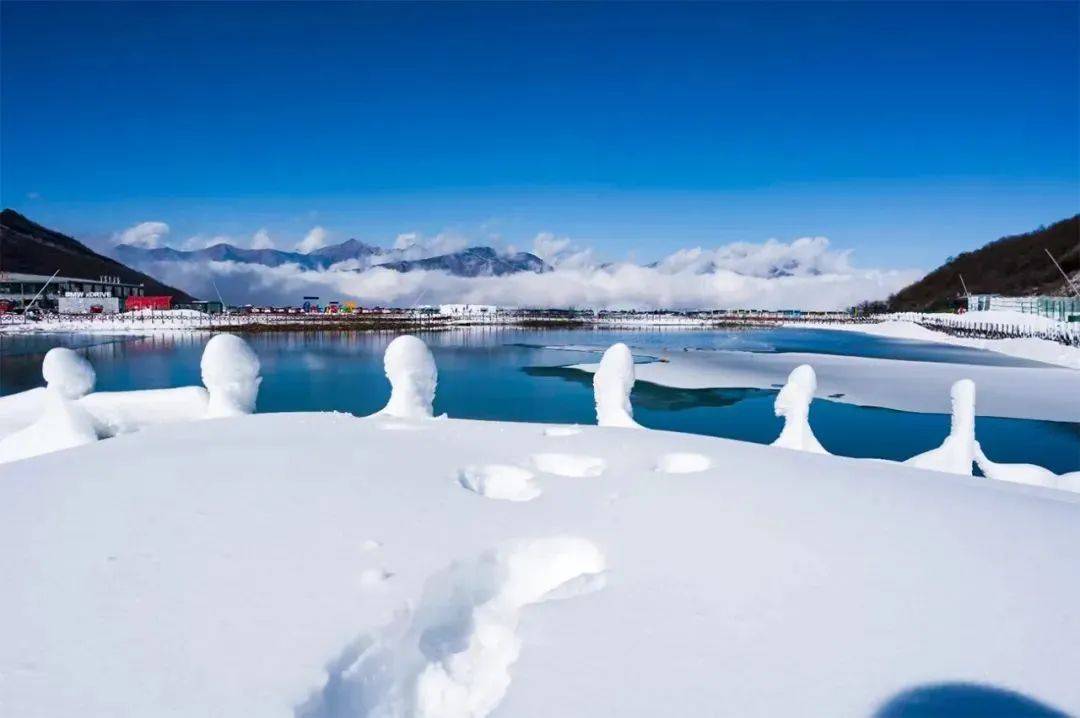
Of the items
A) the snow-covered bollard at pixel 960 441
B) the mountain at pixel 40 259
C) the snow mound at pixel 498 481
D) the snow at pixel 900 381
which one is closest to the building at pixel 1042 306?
the snow at pixel 900 381

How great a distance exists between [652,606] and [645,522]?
4.38 ft

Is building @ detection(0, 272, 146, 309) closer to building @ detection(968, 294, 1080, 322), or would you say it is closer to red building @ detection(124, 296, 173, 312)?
red building @ detection(124, 296, 173, 312)

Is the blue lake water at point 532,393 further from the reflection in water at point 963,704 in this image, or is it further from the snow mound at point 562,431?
the reflection in water at point 963,704

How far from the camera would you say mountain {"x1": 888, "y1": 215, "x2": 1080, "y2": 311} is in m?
113

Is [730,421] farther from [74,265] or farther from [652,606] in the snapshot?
[74,265]

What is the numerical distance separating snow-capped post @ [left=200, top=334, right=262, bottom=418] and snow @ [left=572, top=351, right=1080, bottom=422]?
22.4 m

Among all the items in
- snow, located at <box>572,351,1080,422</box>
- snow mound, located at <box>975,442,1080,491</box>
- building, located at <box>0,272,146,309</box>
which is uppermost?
building, located at <box>0,272,146,309</box>

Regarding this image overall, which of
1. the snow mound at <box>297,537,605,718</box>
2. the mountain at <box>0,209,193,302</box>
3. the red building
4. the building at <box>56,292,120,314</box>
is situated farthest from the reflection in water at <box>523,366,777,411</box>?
the mountain at <box>0,209,193,302</box>

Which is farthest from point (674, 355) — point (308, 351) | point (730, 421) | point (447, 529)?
point (447, 529)

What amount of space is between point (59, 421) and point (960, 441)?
1711 centimetres

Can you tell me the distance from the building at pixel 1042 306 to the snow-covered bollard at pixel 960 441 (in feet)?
205

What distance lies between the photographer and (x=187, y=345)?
199ft

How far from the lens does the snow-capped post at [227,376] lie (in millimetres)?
12406

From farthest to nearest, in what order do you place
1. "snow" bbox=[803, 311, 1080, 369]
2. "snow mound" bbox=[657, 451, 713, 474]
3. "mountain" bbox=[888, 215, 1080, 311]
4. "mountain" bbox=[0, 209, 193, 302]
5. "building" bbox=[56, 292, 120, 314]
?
"mountain" bbox=[0, 209, 193, 302], "mountain" bbox=[888, 215, 1080, 311], "building" bbox=[56, 292, 120, 314], "snow" bbox=[803, 311, 1080, 369], "snow mound" bbox=[657, 451, 713, 474]
